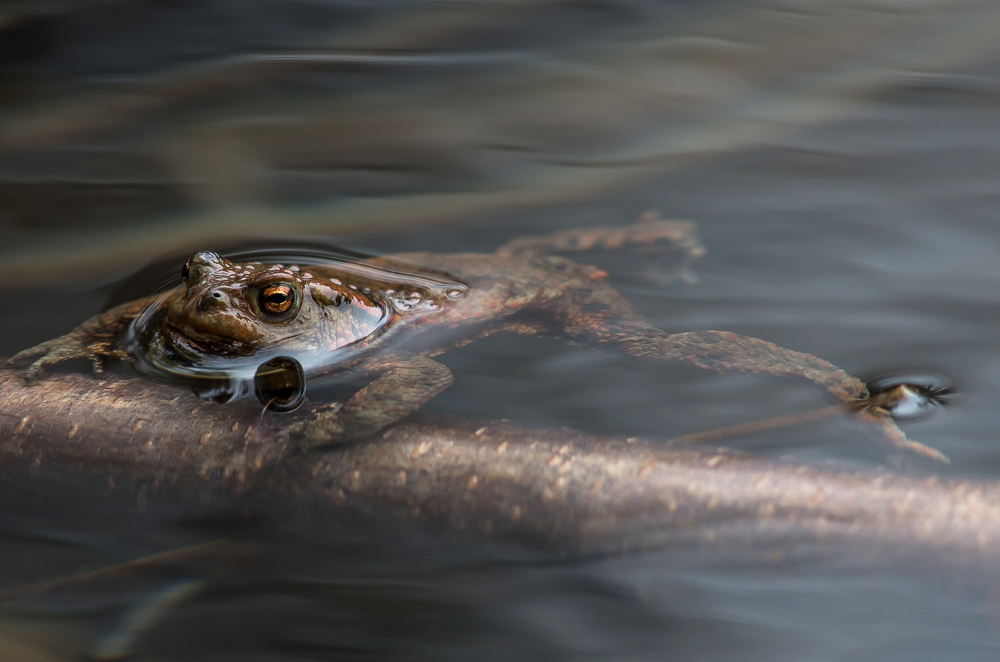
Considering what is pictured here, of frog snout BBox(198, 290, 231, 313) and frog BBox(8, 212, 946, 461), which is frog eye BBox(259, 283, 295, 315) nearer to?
frog BBox(8, 212, 946, 461)

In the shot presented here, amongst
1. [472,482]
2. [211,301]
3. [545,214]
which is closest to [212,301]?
[211,301]

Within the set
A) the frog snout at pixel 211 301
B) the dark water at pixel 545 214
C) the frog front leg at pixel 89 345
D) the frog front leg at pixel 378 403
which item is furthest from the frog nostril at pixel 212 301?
the dark water at pixel 545 214

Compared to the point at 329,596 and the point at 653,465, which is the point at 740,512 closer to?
the point at 653,465

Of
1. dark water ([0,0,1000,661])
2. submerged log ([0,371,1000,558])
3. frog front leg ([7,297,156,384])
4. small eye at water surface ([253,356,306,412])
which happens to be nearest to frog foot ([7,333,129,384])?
frog front leg ([7,297,156,384])

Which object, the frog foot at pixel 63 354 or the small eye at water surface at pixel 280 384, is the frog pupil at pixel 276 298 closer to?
the small eye at water surface at pixel 280 384

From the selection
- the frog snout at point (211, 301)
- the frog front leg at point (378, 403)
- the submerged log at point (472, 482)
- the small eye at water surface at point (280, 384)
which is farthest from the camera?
the frog snout at point (211, 301)

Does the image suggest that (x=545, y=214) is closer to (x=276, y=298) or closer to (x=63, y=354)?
(x=276, y=298)
